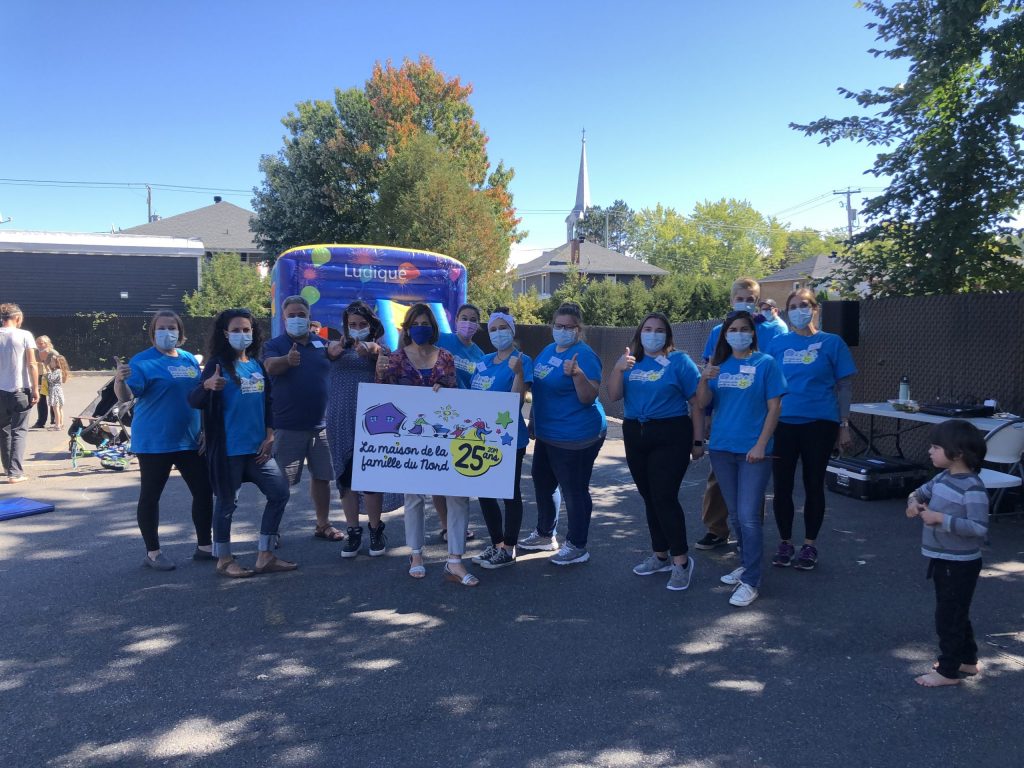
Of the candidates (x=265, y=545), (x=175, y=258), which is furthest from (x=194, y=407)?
(x=175, y=258)

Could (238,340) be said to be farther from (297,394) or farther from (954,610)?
(954,610)

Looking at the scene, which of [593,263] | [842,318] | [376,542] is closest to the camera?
[376,542]

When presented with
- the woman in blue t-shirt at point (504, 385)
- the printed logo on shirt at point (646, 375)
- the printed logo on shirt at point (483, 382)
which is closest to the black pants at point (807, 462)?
the printed logo on shirt at point (646, 375)

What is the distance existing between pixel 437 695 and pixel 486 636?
0.72 m

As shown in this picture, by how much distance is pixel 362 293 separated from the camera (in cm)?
1279

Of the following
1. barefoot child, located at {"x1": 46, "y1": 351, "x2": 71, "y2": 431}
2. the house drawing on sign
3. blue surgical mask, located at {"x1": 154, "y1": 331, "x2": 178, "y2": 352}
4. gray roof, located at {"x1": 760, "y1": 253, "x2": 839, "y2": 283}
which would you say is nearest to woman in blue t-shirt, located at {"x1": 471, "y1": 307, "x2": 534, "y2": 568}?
the house drawing on sign

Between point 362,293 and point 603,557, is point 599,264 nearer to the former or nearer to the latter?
point 362,293

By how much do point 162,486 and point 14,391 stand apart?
3998mm

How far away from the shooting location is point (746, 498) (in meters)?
4.73

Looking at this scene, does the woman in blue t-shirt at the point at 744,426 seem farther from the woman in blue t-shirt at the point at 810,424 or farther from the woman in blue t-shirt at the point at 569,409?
the woman in blue t-shirt at the point at 569,409

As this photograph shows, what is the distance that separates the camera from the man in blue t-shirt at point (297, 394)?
18.0 feet

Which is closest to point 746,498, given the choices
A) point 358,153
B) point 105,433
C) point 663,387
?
point 663,387

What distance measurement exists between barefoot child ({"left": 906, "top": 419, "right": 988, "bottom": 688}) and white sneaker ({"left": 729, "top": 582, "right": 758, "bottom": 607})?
45.4 inches

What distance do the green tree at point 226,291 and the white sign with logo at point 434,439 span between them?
2533 centimetres
